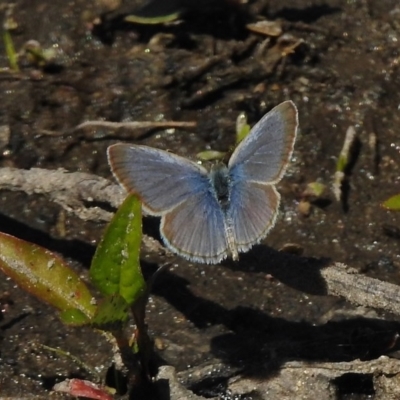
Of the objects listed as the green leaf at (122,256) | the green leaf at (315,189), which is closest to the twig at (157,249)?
the green leaf at (122,256)

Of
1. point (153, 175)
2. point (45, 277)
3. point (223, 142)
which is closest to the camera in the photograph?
point (45, 277)

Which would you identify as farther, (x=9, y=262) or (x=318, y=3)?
(x=318, y=3)

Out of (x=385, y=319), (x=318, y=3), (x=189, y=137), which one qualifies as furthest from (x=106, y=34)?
(x=385, y=319)

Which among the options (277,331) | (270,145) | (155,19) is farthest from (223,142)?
(277,331)

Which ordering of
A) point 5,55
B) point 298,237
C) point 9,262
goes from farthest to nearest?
point 5,55 < point 298,237 < point 9,262

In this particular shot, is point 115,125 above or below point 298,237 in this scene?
above

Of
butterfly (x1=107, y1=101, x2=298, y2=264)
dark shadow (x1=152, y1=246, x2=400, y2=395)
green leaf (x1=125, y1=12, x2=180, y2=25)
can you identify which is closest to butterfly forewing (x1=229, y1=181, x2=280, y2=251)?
butterfly (x1=107, y1=101, x2=298, y2=264)

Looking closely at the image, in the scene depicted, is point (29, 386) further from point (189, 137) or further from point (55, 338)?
point (189, 137)

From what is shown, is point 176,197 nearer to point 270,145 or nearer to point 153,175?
point 153,175

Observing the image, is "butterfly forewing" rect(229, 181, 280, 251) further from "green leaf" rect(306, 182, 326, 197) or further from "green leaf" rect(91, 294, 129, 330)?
"green leaf" rect(306, 182, 326, 197)
